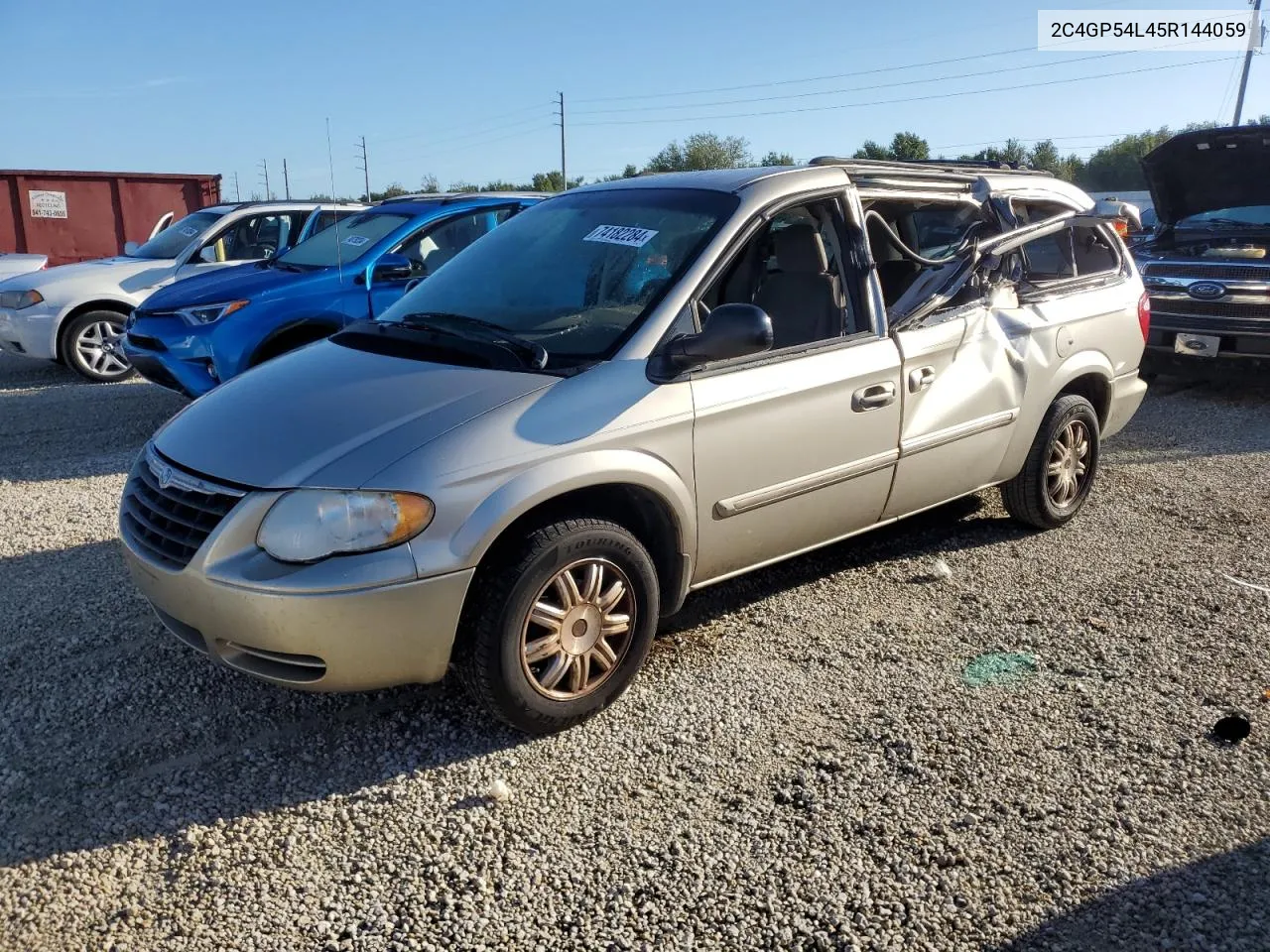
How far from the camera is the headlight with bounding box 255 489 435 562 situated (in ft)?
9.93

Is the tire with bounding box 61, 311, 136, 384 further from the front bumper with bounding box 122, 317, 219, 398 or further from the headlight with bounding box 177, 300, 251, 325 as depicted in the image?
the headlight with bounding box 177, 300, 251, 325

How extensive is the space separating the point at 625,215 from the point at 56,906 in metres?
3.02

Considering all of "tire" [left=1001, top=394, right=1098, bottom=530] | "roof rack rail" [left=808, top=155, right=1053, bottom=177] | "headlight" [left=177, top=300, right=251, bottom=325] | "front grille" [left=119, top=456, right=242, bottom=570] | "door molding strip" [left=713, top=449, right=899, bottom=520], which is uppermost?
"roof rack rail" [left=808, top=155, right=1053, bottom=177]

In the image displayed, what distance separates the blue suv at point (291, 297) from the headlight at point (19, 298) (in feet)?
8.84

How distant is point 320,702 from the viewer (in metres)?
3.70

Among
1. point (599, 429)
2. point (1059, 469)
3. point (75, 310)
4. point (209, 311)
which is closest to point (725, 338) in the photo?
point (599, 429)

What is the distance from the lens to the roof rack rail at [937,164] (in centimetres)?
452

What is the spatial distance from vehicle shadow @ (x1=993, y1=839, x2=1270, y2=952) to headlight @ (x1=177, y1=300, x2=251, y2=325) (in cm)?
624

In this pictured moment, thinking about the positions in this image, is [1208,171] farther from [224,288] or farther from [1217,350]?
[224,288]

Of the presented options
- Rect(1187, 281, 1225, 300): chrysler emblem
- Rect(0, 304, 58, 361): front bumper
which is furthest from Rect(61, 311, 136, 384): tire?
Rect(1187, 281, 1225, 300): chrysler emblem

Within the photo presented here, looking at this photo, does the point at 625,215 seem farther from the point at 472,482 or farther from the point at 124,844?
the point at 124,844

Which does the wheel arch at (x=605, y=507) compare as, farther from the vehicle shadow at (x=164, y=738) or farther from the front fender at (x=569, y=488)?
the vehicle shadow at (x=164, y=738)

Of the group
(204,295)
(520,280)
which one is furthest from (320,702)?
(204,295)

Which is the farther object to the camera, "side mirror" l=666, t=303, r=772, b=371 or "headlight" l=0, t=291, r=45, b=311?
"headlight" l=0, t=291, r=45, b=311
